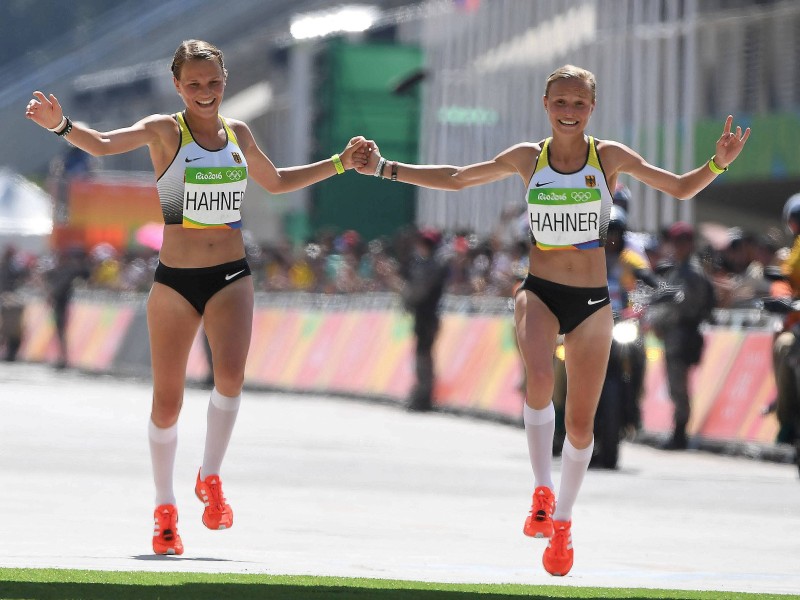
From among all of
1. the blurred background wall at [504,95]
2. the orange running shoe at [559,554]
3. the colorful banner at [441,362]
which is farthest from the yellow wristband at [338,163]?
the blurred background wall at [504,95]

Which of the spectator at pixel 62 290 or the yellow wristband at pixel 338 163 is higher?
the yellow wristband at pixel 338 163

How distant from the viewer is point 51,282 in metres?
35.9

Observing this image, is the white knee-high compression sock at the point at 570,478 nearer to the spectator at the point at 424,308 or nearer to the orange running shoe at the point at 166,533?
the orange running shoe at the point at 166,533

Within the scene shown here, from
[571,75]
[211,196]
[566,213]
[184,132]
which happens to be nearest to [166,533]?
[211,196]

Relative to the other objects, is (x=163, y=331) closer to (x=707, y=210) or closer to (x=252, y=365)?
(x=252, y=365)

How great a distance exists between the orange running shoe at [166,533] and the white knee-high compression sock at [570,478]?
181 centimetres

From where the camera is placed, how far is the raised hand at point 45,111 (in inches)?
373

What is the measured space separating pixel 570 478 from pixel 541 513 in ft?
0.74

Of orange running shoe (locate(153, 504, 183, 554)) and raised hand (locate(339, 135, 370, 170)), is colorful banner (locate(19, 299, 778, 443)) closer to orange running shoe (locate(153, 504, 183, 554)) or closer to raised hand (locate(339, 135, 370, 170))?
raised hand (locate(339, 135, 370, 170))

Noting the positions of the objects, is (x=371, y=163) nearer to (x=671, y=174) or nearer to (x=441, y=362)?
(x=671, y=174)

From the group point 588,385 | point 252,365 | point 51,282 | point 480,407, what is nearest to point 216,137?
point 588,385

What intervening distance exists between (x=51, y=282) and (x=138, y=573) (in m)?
27.5

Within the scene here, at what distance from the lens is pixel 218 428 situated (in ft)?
33.2

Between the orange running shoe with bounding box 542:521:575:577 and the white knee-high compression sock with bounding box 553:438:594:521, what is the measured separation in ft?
0.29
